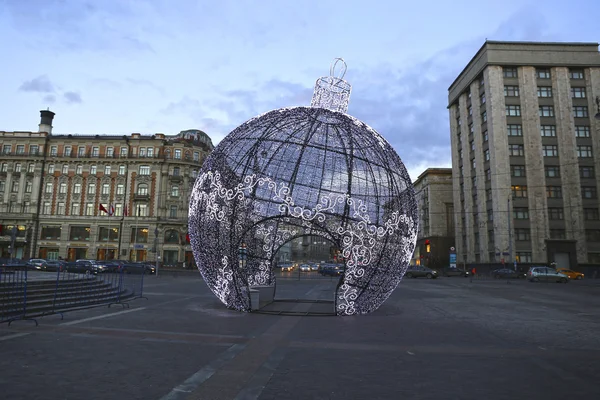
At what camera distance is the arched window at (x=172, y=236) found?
6094cm

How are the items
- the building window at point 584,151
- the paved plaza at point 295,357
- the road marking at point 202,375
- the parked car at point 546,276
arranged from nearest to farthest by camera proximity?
the road marking at point 202,375, the paved plaza at point 295,357, the parked car at point 546,276, the building window at point 584,151

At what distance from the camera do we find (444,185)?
7375 centimetres

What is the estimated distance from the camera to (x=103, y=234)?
61188 millimetres

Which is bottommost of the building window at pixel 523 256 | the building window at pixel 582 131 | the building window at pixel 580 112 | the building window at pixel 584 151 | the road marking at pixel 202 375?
the road marking at pixel 202 375

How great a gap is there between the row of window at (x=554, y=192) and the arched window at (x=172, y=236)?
45894 millimetres

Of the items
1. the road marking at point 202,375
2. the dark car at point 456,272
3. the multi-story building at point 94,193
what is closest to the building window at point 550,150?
the dark car at point 456,272

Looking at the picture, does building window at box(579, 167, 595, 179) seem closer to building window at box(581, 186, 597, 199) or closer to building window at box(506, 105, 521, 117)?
building window at box(581, 186, 597, 199)

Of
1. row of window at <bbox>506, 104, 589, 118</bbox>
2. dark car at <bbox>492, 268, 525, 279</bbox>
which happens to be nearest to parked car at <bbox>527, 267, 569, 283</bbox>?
dark car at <bbox>492, 268, 525, 279</bbox>

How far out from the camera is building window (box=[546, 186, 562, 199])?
48594 millimetres

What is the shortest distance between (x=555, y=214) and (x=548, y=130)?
10476 mm

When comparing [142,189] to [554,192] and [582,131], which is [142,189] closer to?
[554,192]

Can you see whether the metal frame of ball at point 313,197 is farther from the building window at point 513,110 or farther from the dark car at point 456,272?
the building window at point 513,110

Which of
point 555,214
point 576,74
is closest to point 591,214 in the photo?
point 555,214

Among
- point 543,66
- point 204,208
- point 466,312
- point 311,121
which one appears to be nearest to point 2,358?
point 204,208
